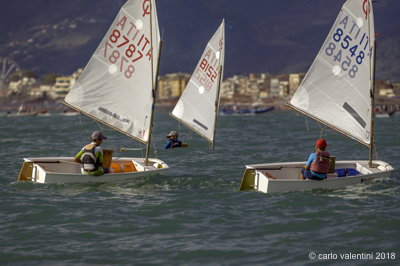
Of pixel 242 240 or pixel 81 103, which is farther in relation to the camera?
pixel 81 103

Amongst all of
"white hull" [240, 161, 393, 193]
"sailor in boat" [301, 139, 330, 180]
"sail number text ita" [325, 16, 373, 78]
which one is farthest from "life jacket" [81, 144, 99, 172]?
"sail number text ita" [325, 16, 373, 78]

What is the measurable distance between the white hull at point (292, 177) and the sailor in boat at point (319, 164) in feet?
0.62

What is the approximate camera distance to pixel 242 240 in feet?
48.1

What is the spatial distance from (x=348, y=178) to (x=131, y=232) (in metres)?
7.30

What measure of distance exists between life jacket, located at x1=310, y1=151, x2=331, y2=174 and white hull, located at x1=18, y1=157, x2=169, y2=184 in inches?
186

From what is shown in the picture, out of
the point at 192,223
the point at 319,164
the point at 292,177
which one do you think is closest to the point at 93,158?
the point at 192,223

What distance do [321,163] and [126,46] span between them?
7.31 metres

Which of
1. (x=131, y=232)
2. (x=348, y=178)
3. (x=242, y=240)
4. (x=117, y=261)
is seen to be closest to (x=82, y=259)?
(x=117, y=261)

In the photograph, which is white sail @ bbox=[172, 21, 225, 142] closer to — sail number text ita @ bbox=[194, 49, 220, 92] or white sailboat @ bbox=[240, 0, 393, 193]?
sail number text ita @ bbox=[194, 49, 220, 92]

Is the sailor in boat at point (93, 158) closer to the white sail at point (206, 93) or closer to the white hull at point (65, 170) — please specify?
the white hull at point (65, 170)

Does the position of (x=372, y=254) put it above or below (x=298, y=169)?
below

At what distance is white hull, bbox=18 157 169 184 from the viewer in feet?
66.7

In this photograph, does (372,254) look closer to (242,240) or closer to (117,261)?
(242,240)

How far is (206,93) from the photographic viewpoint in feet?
101
